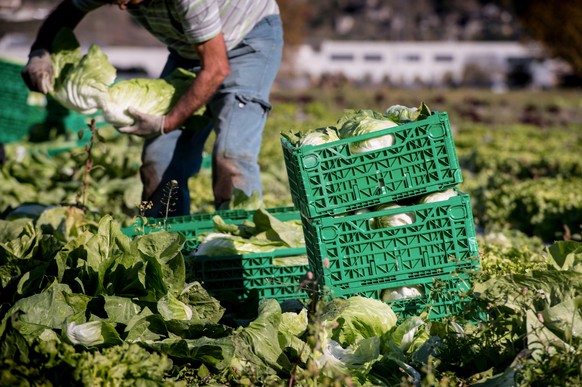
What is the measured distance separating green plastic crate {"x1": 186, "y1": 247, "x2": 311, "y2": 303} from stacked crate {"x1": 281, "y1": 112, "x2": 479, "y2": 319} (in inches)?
21.6

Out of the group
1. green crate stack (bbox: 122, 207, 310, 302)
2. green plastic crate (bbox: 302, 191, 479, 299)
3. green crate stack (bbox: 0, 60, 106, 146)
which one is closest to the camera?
green plastic crate (bbox: 302, 191, 479, 299)

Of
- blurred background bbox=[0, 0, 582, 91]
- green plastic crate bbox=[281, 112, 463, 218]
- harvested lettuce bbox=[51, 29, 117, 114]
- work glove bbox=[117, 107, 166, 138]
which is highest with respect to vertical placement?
blurred background bbox=[0, 0, 582, 91]

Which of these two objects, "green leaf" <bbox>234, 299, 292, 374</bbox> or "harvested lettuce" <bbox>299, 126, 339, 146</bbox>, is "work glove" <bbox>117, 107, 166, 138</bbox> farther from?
"green leaf" <bbox>234, 299, 292, 374</bbox>

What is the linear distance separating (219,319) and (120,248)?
55 cm

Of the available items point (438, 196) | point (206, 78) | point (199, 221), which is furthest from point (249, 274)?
point (206, 78)

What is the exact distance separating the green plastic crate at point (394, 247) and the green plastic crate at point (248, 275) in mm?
577

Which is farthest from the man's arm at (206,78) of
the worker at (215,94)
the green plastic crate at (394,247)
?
the green plastic crate at (394,247)

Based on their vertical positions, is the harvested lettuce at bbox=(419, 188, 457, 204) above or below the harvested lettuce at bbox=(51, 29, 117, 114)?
below

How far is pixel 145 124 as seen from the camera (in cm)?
508

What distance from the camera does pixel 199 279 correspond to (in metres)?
4.30

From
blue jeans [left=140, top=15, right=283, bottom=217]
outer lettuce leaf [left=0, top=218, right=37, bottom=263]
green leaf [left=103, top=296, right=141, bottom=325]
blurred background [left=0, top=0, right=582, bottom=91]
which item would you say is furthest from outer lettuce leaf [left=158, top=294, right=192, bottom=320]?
blurred background [left=0, top=0, right=582, bottom=91]

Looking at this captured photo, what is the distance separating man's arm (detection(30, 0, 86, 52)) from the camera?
5570mm

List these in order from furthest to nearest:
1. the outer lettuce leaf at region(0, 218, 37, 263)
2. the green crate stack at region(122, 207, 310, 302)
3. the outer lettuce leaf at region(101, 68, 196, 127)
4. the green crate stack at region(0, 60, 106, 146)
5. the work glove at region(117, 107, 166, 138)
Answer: the green crate stack at region(0, 60, 106, 146) → the outer lettuce leaf at region(101, 68, 196, 127) → the work glove at region(117, 107, 166, 138) → the green crate stack at region(122, 207, 310, 302) → the outer lettuce leaf at region(0, 218, 37, 263)

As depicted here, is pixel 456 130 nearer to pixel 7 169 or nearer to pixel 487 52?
pixel 7 169
